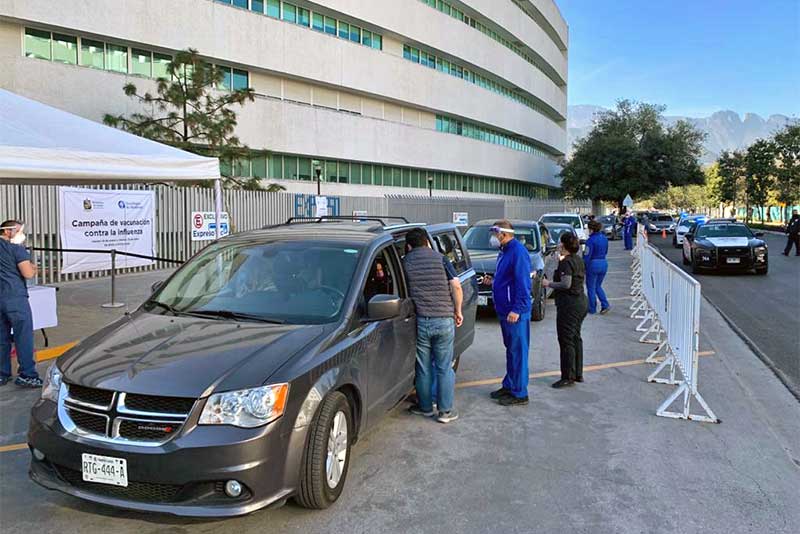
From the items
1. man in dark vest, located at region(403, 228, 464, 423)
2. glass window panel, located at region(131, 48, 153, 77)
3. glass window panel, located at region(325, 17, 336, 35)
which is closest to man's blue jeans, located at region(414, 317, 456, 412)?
man in dark vest, located at region(403, 228, 464, 423)

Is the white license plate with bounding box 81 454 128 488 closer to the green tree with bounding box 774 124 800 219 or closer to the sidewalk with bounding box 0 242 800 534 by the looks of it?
the sidewalk with bounding box 0 242 800 534

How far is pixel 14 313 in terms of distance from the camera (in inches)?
250

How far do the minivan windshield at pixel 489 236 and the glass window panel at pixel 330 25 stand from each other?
866 inches

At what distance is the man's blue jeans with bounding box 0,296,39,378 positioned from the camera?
634 centimetres

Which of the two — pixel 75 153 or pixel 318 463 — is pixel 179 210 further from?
pixel 318 463

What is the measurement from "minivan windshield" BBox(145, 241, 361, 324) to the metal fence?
9.83 meters

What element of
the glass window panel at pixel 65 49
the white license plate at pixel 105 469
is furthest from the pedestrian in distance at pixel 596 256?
the glass window panel at pixel 65 49

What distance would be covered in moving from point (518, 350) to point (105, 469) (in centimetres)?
392

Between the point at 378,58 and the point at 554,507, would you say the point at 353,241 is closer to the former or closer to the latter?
the point at 554,507

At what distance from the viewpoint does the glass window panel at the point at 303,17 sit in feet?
96.6

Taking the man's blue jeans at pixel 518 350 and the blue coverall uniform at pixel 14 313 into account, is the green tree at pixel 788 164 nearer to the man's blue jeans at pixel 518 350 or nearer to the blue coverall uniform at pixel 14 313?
the man's blue jeans at pixel 518 350

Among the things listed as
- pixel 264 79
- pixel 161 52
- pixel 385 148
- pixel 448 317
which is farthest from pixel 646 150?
pixel 448 317

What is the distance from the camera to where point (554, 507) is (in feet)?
13.4

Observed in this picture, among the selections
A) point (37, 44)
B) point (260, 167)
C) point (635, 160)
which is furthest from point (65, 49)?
point (635, 160)
